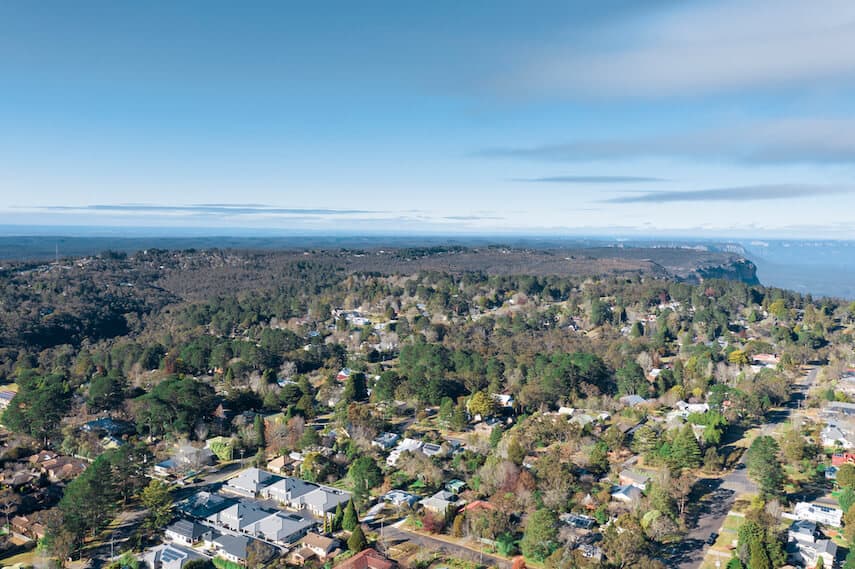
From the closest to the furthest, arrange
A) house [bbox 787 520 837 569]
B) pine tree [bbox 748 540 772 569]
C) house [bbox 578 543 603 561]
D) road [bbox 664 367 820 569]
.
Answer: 1. pine tree [bbox 748 540 772 569]
2. house [bbox 787 520 837 569]
3. house [bbox 578 543 603 561]
4. road [bbox 664 367 820 569]

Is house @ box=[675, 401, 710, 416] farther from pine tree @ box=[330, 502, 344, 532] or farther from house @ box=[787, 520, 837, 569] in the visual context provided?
pine tree @ box=[330, 502, 344, 532]

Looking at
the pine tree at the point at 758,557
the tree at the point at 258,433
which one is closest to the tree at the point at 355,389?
the tree at the point at 258,433

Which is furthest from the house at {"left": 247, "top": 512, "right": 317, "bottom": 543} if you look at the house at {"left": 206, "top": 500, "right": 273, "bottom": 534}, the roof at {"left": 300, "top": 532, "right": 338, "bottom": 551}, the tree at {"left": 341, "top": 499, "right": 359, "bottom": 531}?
the tree at {"left": 341, "top": 499, "right": 359, "bottom": 531}

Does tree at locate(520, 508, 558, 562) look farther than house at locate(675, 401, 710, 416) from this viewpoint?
No

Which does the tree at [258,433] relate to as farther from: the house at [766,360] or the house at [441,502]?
the house at [766,360]

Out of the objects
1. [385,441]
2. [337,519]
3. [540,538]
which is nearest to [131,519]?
[337,519]
